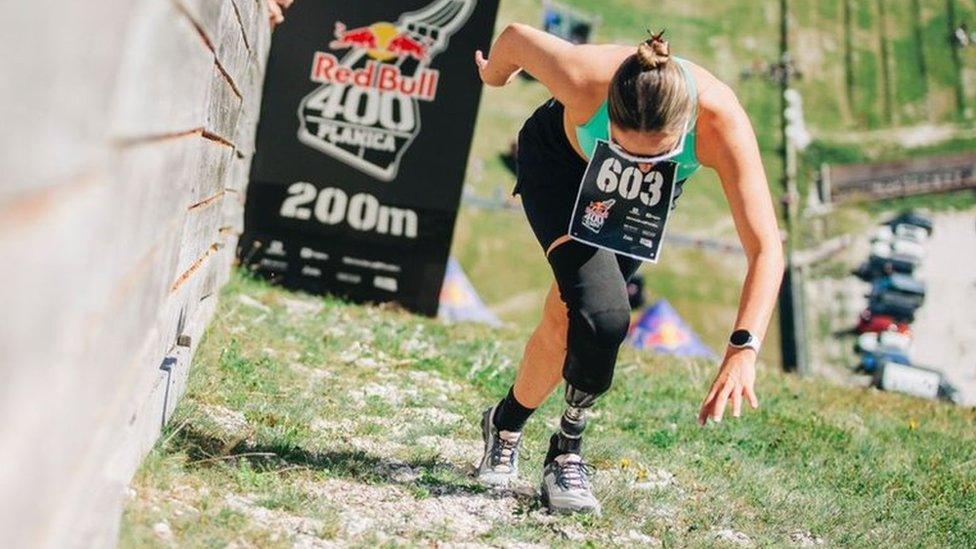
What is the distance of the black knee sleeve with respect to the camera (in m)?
3.75

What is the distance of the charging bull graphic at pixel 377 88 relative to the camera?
8.96m

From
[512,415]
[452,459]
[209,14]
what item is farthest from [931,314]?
[209,14]

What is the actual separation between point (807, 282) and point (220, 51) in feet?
82.7

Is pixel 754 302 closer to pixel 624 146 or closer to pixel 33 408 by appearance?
pixel 624 146

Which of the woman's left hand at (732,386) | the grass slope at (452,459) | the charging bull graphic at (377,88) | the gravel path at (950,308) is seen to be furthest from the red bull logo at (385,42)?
the gravel path at (950,308)

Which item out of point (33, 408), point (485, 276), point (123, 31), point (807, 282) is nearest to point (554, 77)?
point (123, 31)

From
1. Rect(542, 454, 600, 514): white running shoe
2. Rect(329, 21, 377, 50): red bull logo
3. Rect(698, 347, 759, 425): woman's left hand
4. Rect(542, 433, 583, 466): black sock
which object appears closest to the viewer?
Rect(698, 347, 759, 425): woman's left hand

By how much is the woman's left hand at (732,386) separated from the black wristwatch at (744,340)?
1cm

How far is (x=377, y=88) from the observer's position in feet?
29.5

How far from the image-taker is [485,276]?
25594mm

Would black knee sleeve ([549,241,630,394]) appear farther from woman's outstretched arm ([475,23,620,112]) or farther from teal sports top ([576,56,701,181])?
woman's outstretched arm ([475,23,620,112])

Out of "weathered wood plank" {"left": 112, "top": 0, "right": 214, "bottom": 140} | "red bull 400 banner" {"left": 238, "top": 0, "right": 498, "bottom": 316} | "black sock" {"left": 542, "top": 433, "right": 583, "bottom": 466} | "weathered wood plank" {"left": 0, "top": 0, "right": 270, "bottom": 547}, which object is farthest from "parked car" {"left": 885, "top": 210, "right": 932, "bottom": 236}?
"weathered wood plank" {"left": 112, "top": 0, "right": 214, "bottom": 140}

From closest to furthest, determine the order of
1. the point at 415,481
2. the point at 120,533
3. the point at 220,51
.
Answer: the point at 120,533
the point at 220,51
the point at 415,481

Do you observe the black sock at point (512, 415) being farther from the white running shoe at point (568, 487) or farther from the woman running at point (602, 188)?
the white running shoe at point (568, 487)
